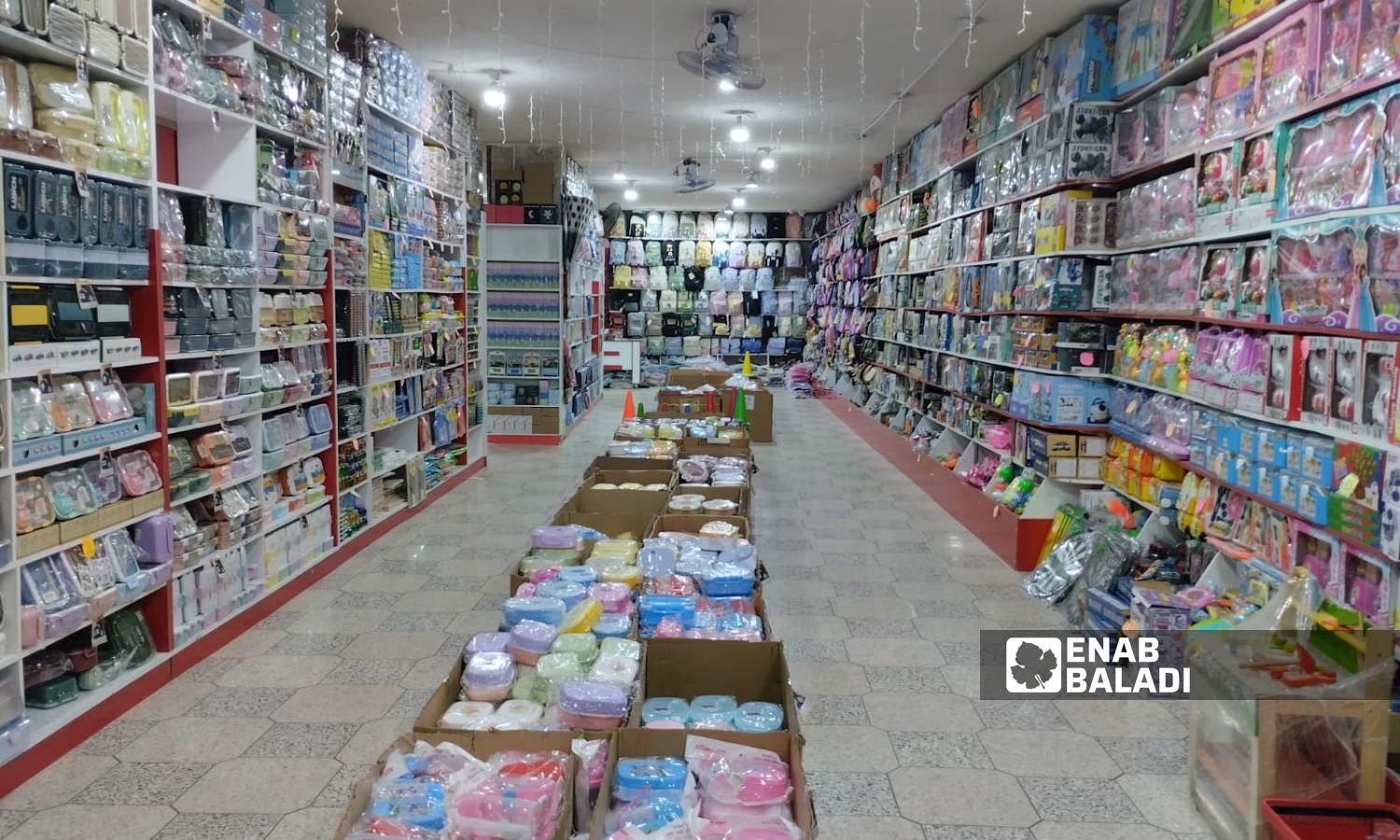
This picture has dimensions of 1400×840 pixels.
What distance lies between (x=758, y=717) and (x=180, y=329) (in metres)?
2.92

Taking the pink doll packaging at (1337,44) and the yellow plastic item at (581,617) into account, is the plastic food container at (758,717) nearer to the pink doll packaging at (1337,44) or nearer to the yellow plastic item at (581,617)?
the yellow plastic item at (581,617)

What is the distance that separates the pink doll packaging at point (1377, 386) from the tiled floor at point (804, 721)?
50.4 inches

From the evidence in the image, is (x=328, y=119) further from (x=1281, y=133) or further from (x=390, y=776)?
(x=1281, y=133)

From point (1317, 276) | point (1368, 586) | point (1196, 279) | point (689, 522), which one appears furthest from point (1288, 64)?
point (689, 522)

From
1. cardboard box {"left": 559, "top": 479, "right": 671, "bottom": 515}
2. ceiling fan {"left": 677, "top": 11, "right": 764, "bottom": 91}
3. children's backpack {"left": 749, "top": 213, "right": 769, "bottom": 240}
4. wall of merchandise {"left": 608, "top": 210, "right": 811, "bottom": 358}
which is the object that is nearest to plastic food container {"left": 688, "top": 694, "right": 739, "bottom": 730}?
cardboard box {"left": 559, "top": 479, "right": 671, "bottom": 515}

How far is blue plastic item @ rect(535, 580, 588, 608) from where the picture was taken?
331 centimetres

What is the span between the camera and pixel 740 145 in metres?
10.7

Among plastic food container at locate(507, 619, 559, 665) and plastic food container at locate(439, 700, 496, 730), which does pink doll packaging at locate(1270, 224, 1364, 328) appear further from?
plastic food container at locate(439, 700, 496, 730)

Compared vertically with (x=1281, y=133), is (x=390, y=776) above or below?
below

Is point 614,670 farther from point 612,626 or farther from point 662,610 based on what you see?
point 662,610

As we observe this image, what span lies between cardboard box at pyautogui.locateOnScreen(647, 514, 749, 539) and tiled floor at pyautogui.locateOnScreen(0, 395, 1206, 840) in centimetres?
55

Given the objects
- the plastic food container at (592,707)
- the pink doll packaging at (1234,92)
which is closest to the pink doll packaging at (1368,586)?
the pink doll packaging at (1234,92)

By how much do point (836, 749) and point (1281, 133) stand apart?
9.84ft

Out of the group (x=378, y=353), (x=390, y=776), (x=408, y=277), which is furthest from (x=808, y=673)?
(x=408, y=277)
